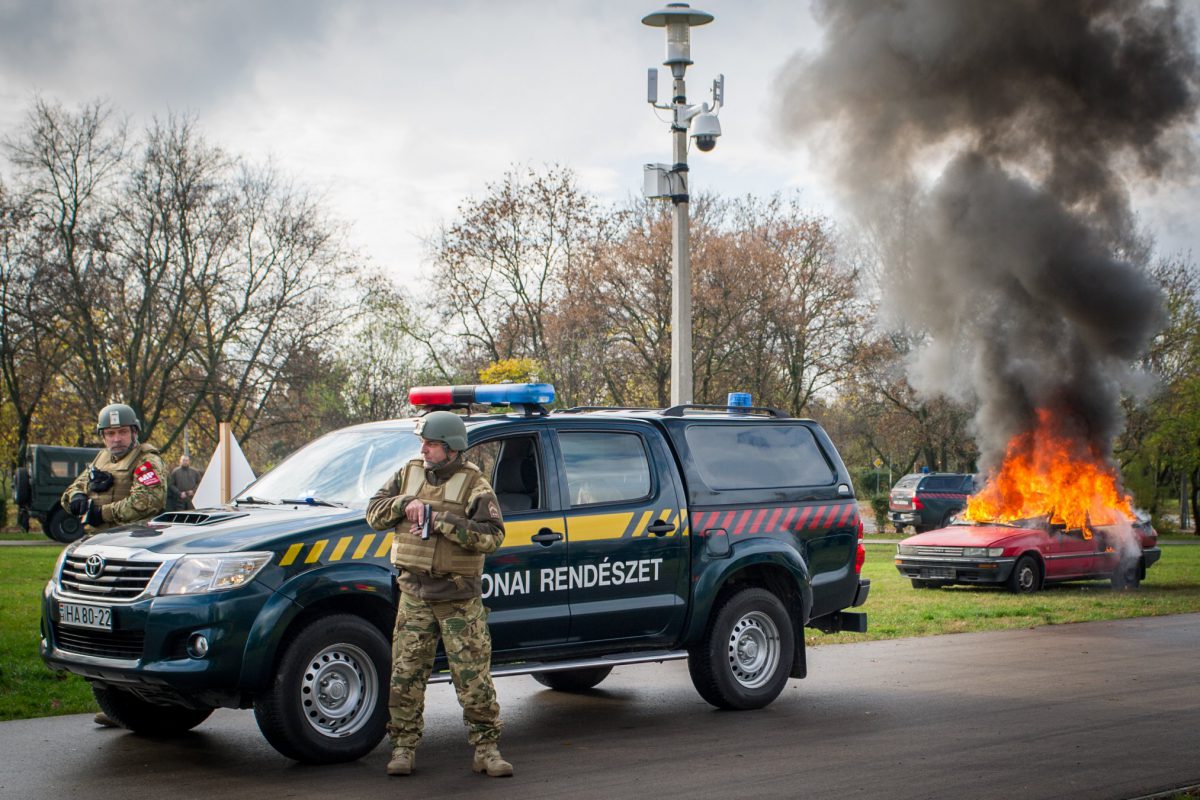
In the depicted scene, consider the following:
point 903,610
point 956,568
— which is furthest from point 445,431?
point 956,568

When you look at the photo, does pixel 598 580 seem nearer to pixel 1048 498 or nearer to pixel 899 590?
pixel 899 590

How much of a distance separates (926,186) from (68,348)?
28.0 meters

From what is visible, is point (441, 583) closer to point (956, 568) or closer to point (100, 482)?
point (100, 482)

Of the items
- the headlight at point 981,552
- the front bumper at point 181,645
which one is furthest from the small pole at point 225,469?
the headlight at point 981,552

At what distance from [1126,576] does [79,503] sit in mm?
15032

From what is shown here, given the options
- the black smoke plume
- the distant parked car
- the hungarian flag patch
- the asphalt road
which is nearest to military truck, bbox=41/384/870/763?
the asphalt road

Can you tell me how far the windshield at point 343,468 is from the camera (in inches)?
313

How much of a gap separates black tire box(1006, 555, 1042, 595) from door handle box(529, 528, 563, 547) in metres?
11.2

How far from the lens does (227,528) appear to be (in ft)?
23.9

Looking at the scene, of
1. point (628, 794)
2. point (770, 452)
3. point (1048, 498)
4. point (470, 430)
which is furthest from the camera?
point (1048, 498)

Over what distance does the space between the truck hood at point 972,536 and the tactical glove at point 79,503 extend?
12.2 m

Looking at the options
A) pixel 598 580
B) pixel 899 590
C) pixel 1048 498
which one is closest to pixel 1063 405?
pixel 1048 498

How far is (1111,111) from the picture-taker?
25.2 m

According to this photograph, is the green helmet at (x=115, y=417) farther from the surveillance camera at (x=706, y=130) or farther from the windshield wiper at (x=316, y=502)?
the surveillance camera at (x=706, y=130)
